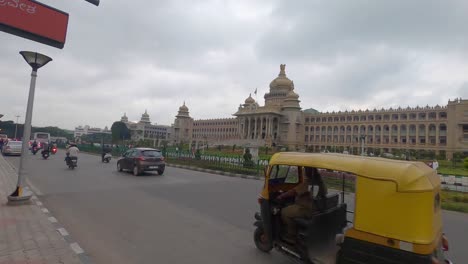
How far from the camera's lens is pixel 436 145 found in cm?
6069

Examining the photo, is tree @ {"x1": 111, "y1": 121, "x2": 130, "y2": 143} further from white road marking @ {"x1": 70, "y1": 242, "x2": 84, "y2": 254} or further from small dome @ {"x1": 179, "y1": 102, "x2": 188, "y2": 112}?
white road marking @ {"x1": 70, "y1": 242, "x2": 84, "y2": 254}

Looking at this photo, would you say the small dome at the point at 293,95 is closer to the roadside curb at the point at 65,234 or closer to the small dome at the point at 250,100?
the small dome at the point at 250,100

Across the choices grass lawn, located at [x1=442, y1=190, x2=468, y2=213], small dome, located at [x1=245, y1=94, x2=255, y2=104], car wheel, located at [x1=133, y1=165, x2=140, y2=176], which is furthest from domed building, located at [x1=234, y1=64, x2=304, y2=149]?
grass lawn, located at [x1=442, y1=190, x2=468, y2=213]

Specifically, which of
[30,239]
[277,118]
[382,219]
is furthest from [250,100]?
[382,219]

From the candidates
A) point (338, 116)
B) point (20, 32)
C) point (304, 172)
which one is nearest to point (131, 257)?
point (304, 172)

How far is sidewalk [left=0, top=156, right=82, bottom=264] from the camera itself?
3961mm

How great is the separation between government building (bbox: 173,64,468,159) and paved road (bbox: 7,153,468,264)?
4906cm

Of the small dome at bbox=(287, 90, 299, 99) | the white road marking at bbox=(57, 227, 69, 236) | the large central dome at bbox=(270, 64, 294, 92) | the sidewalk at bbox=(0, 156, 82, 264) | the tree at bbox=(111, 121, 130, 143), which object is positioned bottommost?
the white road marking at bbox=(57, 227, 69, 236)

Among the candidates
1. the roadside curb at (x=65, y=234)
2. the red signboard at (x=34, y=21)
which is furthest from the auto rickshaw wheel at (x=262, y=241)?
the red signboard at (x=34, y=21)

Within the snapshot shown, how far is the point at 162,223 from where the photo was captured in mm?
6145

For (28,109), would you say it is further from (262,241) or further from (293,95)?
(293,95)

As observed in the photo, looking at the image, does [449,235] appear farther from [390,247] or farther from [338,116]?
[338,116]

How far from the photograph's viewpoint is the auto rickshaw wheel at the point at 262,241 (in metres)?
4.63

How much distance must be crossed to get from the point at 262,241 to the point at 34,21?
622cm
